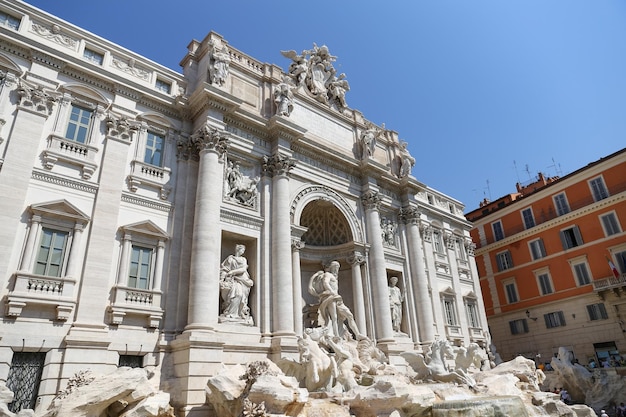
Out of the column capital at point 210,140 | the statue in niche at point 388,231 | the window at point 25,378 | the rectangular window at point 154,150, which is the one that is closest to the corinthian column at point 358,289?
the statue in niche at point 388,231

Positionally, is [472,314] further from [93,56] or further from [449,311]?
[93,56]

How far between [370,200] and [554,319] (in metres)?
17.0

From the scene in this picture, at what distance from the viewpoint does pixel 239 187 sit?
16.2 m

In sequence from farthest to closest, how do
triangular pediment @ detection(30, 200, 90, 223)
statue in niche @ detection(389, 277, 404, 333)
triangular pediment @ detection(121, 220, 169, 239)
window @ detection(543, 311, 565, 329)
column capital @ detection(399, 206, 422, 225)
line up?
window @ detection(543, 311, 565, 329) → column capital @ detection(399, 206, 422, 225) → statue in niche @ detection(389, 277, 404, 333) → triangular pediment @ detection(121, 220, 169, 239) → triangular pediment @ detection(30, 200, 90, 223)

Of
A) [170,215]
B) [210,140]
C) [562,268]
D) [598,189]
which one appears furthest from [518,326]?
[170,215]

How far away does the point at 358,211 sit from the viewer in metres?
20.7

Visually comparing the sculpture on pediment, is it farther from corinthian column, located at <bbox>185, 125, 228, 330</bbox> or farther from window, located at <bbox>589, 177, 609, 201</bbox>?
window, located at <bbox>589, 177, 609, 201</bbox>

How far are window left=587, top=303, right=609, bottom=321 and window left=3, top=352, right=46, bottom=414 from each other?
93.9 ft

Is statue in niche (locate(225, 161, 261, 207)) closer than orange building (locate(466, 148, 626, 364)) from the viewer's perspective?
Yes

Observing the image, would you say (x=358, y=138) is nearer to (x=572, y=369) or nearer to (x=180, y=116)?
(x=180, y=116)

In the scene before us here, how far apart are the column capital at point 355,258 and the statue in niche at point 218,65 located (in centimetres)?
918

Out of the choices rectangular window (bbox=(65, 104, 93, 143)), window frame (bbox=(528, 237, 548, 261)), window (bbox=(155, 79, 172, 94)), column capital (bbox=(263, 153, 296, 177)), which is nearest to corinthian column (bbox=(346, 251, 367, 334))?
column capital (bbox=(263, 153, 296, 177))

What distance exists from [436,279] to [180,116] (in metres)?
16.3

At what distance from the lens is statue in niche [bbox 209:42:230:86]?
16.2 m
